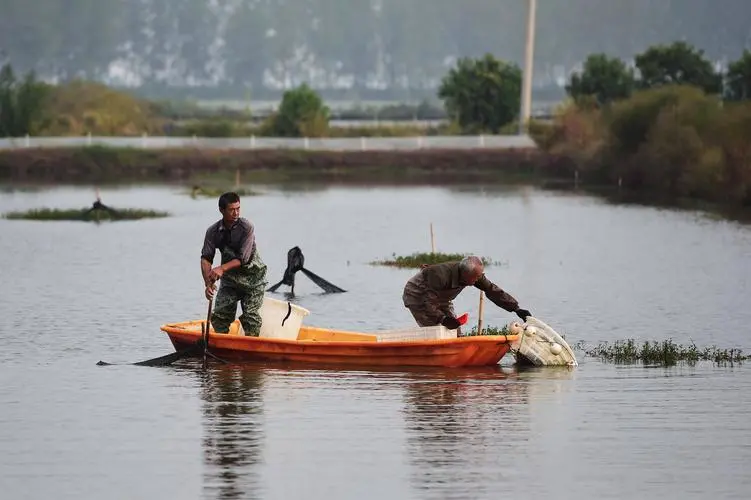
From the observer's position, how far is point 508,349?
21.2 meters

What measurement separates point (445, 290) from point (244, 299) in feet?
7.32

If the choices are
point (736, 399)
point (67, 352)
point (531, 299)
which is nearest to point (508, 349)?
point (736, 399)

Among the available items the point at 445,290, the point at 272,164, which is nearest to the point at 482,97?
the point at 272,164

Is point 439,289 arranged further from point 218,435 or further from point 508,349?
point 218,435

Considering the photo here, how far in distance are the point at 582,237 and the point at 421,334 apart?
26038 mm

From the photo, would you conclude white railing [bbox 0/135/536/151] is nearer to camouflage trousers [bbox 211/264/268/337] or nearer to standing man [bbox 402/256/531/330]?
camouflage trousers [bbox 211/264/268/337]

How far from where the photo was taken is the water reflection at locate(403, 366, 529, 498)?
15750mm

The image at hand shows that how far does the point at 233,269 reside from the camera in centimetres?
2106

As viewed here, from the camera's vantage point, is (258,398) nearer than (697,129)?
Yes

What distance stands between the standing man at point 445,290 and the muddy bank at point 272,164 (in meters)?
56.5

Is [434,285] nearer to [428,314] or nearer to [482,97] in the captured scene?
[428,314]

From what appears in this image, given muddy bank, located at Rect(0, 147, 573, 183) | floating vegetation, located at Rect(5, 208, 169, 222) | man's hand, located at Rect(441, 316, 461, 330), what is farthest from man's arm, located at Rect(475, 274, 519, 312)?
muddy bank, located at Rect(0, 147, 573, 183)

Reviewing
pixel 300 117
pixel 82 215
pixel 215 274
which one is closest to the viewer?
pixel 215 274

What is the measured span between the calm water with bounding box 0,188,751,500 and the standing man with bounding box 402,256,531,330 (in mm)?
635
